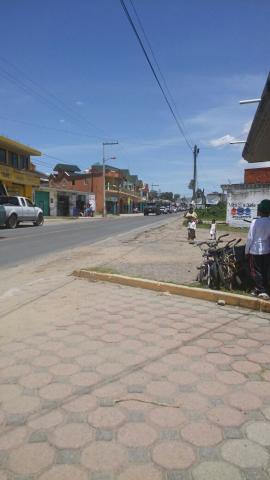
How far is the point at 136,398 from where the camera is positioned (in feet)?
11.3

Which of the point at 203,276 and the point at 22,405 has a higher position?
the point at 203,276

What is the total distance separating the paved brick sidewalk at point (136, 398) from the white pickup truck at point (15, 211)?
20828 millimetres

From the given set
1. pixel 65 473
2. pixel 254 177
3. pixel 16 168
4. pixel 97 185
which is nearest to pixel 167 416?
pixel 65 473

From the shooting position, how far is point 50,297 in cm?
700

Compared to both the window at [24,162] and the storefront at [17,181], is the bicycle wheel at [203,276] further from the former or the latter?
the window at [24,162]

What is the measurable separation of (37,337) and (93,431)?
2.07 meters

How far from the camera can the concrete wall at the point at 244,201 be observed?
29969mm

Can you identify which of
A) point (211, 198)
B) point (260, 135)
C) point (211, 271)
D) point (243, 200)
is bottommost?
point (211, 271)

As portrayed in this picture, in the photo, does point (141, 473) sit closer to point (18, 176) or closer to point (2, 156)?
point (2, 156)

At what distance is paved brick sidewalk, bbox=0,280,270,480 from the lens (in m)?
2.66

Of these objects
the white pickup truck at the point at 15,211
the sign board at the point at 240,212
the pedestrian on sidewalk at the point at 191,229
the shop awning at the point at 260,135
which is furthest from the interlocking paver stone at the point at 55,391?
the sign board at the point at 240,212

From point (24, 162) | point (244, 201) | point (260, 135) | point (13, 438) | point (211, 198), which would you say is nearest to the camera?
point (13, 438)

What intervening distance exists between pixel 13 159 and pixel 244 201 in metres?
23.0

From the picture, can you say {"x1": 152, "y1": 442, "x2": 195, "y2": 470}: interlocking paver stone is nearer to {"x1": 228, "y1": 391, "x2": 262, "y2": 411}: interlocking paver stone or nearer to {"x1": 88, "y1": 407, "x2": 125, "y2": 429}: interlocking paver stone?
{"x1": 88, "y1": 407, "x2": 125, "y2": 429}: interlocking paver stone
